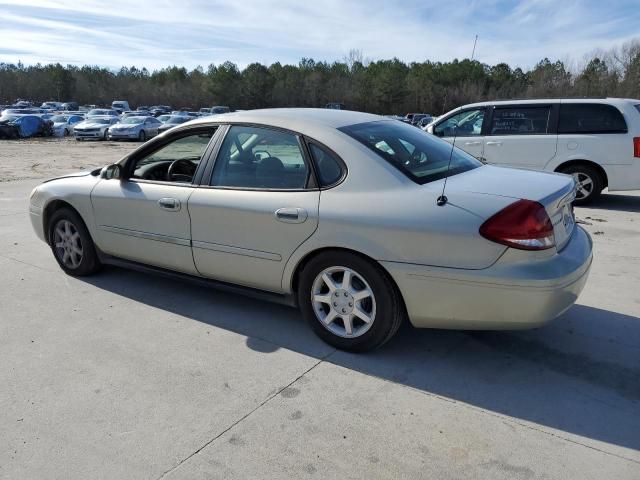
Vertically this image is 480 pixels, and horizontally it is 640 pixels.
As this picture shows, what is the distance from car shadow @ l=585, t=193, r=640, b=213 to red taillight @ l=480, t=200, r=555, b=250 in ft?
20.9

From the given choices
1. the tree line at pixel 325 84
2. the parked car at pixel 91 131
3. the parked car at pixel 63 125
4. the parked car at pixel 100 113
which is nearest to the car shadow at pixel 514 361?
the parked car at pixel 91 131

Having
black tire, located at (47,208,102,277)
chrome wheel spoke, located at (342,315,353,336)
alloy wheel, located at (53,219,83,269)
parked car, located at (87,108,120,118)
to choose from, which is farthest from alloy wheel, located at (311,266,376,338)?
parked car, located at (87,108,120,118)

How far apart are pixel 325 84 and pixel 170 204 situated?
9365cm

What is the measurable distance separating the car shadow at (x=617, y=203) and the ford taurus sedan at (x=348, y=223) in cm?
551

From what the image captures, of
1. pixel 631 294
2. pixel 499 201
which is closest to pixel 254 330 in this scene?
pixel 499 201

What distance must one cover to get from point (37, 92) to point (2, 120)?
288 feet

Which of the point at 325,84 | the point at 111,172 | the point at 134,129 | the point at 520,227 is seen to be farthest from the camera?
the point at 325,84

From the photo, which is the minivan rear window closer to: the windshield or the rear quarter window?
the rear quarter window

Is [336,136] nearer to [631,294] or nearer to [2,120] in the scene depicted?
[631,294]

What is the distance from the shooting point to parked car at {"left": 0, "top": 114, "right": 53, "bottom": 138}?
1225 inches

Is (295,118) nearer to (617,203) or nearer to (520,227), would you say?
(520,227)

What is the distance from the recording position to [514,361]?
11.1ft

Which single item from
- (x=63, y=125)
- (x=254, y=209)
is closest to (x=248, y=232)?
(x=254, y=209)

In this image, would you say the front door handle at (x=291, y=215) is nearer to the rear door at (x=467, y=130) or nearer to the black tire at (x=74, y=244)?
the black tire at (x=74, y=244)
